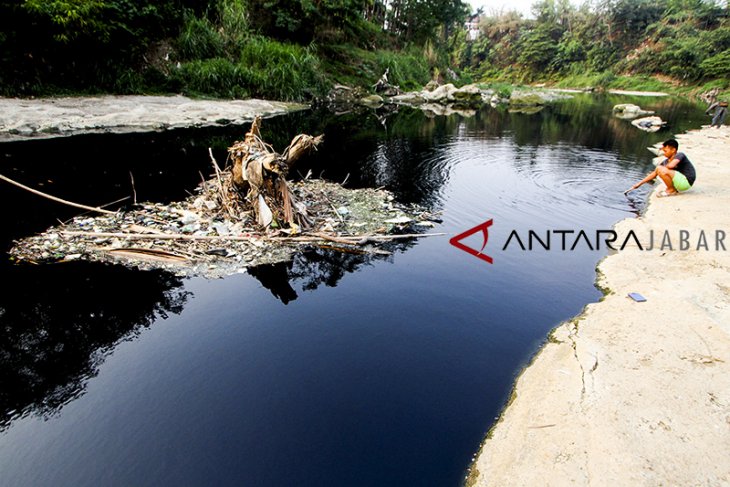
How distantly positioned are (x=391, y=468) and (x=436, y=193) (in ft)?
23.8

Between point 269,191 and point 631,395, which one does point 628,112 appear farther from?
point 631,395

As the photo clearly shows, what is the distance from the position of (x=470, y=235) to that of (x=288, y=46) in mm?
21887

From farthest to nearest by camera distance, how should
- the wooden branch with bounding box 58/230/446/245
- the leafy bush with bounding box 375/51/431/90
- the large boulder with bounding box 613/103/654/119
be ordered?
the leafy bush with bounding box 375/51/431/90 < the large boulder with bounding box 613/103/654/119 < the wooden branch with bounding box 58/230/446/245

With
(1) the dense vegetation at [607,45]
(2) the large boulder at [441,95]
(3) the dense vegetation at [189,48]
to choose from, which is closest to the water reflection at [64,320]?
(3) the dense vegetation at [189,48]

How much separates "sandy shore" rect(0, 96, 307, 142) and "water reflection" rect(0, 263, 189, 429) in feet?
33.5

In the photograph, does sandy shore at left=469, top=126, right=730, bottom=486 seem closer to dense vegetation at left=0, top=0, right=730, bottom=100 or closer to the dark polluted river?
the dark polluted river

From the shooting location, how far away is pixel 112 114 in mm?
15320

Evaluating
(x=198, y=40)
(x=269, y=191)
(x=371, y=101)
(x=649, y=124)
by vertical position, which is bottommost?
(x=649, y=124)

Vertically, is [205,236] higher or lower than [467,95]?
lower

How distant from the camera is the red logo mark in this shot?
6.41m

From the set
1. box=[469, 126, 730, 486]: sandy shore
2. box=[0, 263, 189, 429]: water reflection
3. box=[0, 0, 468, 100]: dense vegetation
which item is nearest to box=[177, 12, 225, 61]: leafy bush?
box=[0, 0, 468, 100]: dense vegetation

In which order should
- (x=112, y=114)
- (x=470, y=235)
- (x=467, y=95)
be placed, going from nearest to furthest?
(x=470, y=235) < (x=112, y=114) < (x=467, y=95)

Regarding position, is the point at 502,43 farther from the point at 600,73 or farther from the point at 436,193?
the point at 436,193

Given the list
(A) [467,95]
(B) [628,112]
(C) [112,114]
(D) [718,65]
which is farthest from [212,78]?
(D) [718,65]
